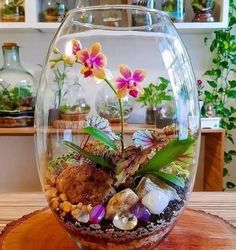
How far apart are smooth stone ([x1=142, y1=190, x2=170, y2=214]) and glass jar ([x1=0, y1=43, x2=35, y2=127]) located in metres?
1.27

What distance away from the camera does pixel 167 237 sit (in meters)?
0.81

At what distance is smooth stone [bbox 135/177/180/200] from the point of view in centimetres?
70

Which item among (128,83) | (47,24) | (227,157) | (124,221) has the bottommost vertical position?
(227,157)

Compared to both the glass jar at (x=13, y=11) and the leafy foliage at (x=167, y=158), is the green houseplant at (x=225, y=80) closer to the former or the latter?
the glass jar at (x=13, y=11)

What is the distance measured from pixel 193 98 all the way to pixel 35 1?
3.86 feet

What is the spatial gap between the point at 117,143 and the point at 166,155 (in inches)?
3.7

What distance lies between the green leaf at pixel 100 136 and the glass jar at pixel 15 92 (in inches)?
46.4

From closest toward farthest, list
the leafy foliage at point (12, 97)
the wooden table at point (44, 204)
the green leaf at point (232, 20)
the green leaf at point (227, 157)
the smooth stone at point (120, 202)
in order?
1. the smooth stone at point (120, 202)
2. the wooden table at point (44, 204)
3. the leafy foliage at point (12, 97)
4. the green leaf at point (232, 20)
5. the green leaf at point (227, 157)

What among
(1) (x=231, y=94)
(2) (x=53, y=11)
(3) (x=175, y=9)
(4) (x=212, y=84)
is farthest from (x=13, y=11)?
(1) (x=231, y=94)

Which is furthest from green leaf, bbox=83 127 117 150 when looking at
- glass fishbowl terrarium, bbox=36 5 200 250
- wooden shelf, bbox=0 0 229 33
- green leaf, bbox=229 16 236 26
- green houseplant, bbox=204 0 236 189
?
green leaf, bbox=229 16 236 26

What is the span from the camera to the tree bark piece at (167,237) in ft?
2.53

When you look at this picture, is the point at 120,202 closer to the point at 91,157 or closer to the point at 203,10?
the point at 91,157

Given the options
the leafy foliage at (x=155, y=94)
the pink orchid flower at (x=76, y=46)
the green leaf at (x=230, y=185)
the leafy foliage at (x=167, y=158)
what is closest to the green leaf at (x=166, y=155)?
the leafy foliage at (x=167, y=158)

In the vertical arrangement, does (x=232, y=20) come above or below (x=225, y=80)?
above
